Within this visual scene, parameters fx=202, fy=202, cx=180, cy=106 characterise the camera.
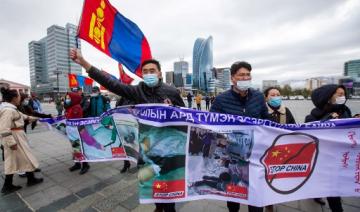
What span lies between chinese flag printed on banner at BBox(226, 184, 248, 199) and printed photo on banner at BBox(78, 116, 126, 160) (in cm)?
169

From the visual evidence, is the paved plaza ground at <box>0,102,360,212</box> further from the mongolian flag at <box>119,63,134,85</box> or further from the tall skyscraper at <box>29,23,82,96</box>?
the tall skyscraper at <box>29,23,82,96</box>

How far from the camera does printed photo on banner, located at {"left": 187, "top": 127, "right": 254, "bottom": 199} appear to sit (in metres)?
1.98

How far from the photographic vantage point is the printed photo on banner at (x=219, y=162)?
1.98 meters

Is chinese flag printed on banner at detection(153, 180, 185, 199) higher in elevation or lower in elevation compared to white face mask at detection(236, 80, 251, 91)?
lower

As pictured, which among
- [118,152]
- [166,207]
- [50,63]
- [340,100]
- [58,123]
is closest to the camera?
[166,207]

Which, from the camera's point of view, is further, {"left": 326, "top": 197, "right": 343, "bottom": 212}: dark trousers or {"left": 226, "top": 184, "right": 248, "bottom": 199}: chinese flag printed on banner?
{"left": 326, "top": 197, "right": 343, "bottom": 212}: dark trousers

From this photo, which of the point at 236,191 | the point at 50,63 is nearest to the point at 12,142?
the point at 236,191

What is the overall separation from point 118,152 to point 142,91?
1366 millimetres

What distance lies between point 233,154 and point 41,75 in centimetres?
11162

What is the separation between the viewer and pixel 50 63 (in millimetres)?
71938

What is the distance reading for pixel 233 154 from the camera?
201 cm

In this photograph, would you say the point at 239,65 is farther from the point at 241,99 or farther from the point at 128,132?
the point at 128,132

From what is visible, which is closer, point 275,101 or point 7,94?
point 275,101

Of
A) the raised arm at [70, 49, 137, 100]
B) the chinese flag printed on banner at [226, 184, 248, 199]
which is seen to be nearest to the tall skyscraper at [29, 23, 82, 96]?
the raised arm at [70, 49, 137, 100]
